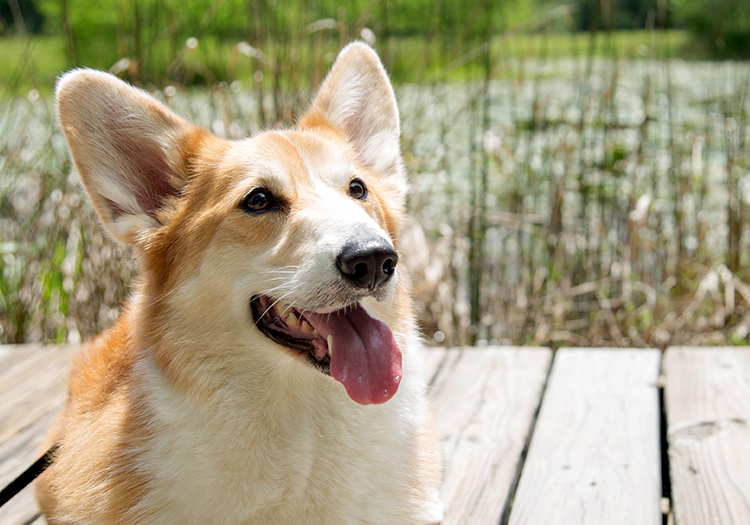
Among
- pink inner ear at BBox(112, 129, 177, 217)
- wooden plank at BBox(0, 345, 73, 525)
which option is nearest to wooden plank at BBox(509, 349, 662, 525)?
pink inner ear at BBox(112, 129, 177, 217)

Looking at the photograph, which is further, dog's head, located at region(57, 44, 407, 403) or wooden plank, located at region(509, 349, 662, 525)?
wooden plank, located at region(509, 349, 662, 525)

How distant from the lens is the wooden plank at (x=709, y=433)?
206cm

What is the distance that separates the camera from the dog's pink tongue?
5.58 feet

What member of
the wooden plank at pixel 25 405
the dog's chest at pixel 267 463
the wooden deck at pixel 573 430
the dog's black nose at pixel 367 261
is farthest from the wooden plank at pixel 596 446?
the wooden plank at pixel 25 405

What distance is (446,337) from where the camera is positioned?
4.29 m

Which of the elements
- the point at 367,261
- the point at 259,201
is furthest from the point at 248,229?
the point at 367,261

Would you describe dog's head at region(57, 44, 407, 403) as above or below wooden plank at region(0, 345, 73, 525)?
above

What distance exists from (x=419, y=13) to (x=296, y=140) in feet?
13.2

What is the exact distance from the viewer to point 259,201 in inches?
76.0

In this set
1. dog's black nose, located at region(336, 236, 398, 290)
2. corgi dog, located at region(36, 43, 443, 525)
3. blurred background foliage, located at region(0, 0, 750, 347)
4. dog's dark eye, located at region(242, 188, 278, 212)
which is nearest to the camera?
dog's black nose, located at region(336, 236, 398, 290)

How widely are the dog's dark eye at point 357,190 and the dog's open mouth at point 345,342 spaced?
16.3 inches

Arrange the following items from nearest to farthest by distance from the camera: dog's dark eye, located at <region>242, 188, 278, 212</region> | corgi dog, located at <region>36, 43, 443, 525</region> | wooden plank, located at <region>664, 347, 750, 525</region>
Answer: corgi dog, located at <region>36, 43, 443, 525</region>, dog's dark eye, located at <region>242, 188, 278, 212</region>, wooden plank, located at <region>664, 347, 750, 525</region>

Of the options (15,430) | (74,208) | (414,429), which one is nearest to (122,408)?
(414,429)

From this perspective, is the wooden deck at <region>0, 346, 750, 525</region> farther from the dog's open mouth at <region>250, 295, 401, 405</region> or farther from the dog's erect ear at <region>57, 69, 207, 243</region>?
the dog's erect ear at <region>57, 69, 207, 243</region>
